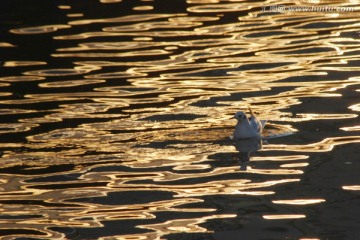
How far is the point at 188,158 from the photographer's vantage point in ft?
58.0

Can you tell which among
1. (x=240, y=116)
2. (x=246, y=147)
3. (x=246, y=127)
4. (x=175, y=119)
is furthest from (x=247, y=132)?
(x=175, y=119)

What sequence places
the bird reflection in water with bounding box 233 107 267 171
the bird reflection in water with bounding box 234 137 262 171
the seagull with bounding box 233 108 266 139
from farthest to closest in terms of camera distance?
the seagull with bounding box 233 108 266 139
the bird reflection in water with bounding box 233 107 267 171
the bird reflection in water with bounding box 234 137 262 171

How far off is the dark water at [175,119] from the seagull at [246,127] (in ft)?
0.78

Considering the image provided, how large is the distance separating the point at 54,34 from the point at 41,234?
14723 mm

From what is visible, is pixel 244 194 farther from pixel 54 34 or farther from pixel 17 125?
pixel 54 34


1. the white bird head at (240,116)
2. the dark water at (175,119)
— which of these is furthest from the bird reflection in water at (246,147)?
the white bird head at (240,116)

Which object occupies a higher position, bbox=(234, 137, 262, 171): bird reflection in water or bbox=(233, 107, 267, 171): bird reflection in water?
bbox=(233, 107, 267, 171): bird reflection in water

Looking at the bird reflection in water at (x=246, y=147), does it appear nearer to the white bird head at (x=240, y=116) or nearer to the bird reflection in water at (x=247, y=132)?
the bird reflection in water at (x=247, y=132)

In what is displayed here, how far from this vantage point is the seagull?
18781 mm

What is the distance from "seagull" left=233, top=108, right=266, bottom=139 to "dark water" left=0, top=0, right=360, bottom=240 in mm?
239

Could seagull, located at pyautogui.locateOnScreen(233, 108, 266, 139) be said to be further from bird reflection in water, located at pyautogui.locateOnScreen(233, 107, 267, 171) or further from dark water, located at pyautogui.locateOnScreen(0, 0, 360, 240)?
dark water, located at pyautogui.locateOnScreen(0, 0, 360, 240)

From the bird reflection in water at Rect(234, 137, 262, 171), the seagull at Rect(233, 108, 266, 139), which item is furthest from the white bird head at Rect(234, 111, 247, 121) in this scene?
the bird reflection in water at Rect(234, 137, 262, 171)

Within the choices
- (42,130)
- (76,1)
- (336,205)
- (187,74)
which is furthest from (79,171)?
(76,1)

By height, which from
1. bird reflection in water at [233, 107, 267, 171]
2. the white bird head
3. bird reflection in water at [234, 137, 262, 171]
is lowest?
bird reflection in water at [234, 137, 262, 171]
